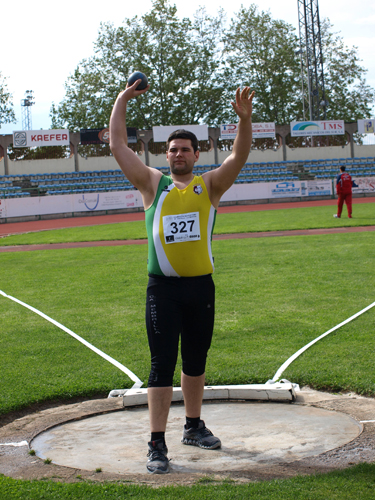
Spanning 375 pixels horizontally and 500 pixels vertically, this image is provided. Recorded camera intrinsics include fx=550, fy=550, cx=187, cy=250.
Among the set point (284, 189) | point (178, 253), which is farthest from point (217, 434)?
point (284, 189)

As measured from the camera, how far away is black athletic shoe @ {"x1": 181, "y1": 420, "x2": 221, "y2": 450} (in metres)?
3.83

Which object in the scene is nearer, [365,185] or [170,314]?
[170,314]

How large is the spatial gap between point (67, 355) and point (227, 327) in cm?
209

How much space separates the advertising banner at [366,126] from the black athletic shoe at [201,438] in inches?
1909

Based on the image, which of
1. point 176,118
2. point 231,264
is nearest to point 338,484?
point 231,264

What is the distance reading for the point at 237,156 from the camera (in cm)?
381

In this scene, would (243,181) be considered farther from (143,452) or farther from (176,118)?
(143,452)

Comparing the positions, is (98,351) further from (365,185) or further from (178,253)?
(365,185)

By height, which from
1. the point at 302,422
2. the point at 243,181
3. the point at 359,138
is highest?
the point at 359,138

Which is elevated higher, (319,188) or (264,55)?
(264,55)

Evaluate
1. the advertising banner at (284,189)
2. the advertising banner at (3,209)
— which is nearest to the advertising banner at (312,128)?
the advertising banner at (284,189)

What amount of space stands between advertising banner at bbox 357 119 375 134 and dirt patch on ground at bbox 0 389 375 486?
156 ft

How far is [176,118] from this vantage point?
193 feet

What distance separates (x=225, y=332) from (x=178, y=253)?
341 cm
